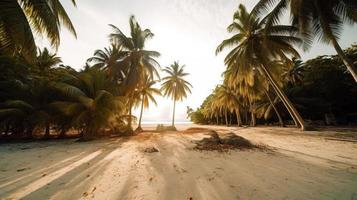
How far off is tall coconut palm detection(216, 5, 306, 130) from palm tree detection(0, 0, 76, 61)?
14.4m

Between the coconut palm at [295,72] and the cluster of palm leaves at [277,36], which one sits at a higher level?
the coconut palm at [295,72]

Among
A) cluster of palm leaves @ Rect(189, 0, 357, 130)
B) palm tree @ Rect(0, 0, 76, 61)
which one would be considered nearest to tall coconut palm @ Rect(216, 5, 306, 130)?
cluster of palm leaves @ Rect(189, 0, 357, 130)

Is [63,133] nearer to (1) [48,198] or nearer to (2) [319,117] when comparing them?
(1) [48,198]

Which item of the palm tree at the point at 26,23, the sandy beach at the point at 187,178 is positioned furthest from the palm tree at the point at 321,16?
the palm tree at the point at 26,23

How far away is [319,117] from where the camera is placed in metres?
32.2

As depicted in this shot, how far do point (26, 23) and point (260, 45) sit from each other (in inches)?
674

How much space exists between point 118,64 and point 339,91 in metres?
30.4

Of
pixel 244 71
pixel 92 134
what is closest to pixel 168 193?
pixel 92 134

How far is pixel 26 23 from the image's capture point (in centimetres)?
578

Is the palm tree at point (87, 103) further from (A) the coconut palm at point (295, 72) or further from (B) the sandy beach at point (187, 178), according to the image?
(A) the coconut palm at point (295, 72)

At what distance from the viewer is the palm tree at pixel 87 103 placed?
36.6 ft

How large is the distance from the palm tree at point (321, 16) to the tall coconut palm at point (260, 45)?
8.22ft

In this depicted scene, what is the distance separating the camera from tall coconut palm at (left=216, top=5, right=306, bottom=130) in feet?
49.6

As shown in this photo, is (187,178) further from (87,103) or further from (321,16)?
(321,16)
